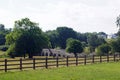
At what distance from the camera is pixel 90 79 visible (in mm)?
25297

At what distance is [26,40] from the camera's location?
3120 inches

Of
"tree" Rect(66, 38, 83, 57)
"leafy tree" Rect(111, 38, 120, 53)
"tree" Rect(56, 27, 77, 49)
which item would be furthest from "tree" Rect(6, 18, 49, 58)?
"tree" Rect(56, 27, 77, 49)

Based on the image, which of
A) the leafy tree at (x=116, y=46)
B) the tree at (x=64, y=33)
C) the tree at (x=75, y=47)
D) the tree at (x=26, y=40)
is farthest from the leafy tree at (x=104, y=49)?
the tree at (x=64, y=33)

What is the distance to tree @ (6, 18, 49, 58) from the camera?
79.0m

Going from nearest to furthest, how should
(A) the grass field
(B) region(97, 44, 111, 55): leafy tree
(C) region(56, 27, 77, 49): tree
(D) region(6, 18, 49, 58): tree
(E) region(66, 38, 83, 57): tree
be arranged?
(A) the grass field
(D) region(6, 18, 49, 58): tree
(B) region(97, 44, 111, 55): leafy tree
(E) region(66, 38, 83, 57): tree
(C) region(56, 27, 77, 49): tree

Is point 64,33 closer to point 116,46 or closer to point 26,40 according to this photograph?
point 116,46

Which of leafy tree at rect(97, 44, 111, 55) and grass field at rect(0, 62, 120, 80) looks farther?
leafy tree at rect(97, 44, 111, 55)

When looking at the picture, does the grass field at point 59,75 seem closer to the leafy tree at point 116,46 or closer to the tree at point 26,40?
the tree at point 26,40

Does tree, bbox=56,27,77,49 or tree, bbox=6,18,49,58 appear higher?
tree, bbox=56,27,77,49

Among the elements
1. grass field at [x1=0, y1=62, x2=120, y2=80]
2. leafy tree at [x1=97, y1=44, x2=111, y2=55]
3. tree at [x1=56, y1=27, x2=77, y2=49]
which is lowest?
grass field at [x1=0, y1=62, x2=120, y2=80]

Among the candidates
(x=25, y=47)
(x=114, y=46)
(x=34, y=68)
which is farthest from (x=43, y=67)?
(x=114, y=46)

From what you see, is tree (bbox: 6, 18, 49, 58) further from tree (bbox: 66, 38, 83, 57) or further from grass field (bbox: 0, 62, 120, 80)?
grass field (bbox: 0, 62, 120, 80)

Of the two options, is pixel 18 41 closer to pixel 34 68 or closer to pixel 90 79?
pixel 34 68

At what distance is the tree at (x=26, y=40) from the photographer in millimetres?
79000
